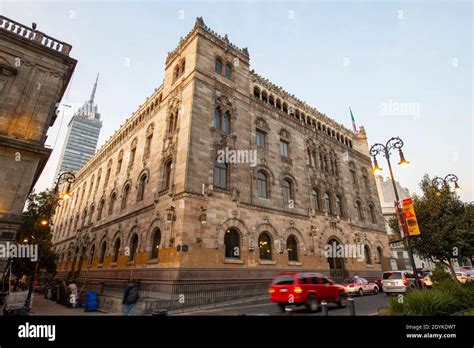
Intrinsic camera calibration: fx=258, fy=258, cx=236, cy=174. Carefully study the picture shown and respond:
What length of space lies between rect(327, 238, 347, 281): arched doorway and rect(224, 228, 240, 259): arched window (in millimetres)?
11012

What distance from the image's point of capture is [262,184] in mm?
22734

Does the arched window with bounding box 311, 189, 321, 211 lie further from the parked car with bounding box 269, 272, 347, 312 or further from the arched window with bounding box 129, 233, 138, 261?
the arched window with bounding box 129, 233, 138, 261

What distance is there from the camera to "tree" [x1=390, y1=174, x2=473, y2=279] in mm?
18109

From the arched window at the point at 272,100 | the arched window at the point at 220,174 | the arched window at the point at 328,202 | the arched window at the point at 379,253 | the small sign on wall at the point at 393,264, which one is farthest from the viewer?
the arched window at the point at 379,253

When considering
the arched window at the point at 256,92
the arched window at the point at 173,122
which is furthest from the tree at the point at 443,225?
the arched window at the point at 173,122

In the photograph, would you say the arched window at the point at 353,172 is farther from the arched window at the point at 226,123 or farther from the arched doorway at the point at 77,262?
the arched doorway at the point at 77,262

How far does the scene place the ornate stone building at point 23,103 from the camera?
1324cm

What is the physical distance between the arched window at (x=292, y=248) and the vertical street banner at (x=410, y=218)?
10636mm

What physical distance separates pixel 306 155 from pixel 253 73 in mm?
10354

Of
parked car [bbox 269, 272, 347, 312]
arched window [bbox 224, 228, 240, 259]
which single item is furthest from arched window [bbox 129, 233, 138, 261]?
parked car [bbox 269, 272, 347, 312]

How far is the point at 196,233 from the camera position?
1680 centimetres

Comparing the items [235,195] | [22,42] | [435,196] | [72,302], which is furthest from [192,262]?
[435,196]
